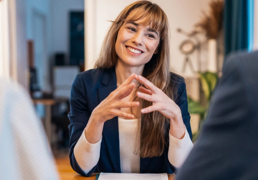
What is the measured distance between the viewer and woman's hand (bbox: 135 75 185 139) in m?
0.82

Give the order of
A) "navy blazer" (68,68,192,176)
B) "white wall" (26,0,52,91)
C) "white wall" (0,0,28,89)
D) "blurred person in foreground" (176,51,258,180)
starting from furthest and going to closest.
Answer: "white wall" (26,0,52,91) → "white wall" (0,0,28,89) → "navy blazer" (68,68,192,176) → "blurred person in foreground" (176,51,258,180)

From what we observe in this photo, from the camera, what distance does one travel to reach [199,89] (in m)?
3.17

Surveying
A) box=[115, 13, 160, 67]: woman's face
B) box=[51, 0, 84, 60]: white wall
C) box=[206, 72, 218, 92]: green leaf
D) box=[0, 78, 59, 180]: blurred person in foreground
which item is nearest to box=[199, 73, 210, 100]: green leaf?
box=[206, 72, 218, 92]: green leaf

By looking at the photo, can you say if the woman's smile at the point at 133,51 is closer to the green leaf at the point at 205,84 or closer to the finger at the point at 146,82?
the finger at the point at 146,82

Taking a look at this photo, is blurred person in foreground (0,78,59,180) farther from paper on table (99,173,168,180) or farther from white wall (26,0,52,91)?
white wall (26,0,52,91)

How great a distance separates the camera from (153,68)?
102cm

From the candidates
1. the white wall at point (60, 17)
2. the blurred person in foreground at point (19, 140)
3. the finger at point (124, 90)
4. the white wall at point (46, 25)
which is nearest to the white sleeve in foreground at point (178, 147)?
the finger at point (124, 90)

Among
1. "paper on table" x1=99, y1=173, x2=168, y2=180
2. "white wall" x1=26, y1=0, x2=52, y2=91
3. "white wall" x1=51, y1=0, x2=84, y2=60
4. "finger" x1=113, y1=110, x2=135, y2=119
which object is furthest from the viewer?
"white wall" x1=51, y1=0, x2=84, y2=60

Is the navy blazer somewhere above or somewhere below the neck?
below

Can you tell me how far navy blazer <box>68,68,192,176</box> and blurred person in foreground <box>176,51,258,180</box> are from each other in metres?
0.64

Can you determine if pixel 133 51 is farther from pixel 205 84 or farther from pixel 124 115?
pixel 205 84

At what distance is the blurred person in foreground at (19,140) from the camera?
0.42 m

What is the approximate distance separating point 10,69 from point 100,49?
2179mm

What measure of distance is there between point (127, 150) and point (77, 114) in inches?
8.8
